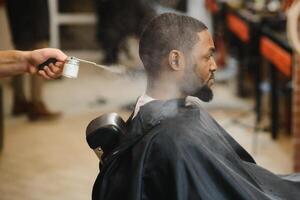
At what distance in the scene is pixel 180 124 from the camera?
1384 mm

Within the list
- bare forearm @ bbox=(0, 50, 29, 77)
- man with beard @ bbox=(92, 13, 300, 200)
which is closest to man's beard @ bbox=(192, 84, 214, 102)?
man with beard @ bbox=(92, 13, 300, 200)

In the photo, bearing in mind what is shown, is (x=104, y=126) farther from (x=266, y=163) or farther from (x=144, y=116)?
(x=266, y=163)

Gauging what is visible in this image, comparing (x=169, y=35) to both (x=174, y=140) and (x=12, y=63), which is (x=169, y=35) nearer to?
(x=174, y=140)

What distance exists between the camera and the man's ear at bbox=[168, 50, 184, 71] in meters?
1.38

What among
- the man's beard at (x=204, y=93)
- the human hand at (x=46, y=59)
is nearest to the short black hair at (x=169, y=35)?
the man's beard at (x=204, y=93)

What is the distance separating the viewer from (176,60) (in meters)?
1.38

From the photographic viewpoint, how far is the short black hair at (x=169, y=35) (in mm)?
1368

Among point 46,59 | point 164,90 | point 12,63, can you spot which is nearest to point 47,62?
point 46,59

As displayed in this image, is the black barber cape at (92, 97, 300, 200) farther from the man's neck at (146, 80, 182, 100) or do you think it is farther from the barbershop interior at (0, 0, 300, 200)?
the barbershop interior at (0, 0, 300, 200)

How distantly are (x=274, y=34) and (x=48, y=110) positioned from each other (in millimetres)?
1900

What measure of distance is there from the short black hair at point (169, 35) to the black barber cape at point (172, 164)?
0.47 feet

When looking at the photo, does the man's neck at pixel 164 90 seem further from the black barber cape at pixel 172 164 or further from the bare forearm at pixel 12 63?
the bare forearm at pixel 12 63

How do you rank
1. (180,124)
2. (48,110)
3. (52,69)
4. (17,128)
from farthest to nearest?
(48,110) → (17,128) → (52,69) → (180,124)

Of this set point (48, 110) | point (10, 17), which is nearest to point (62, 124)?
point (48, 110)
